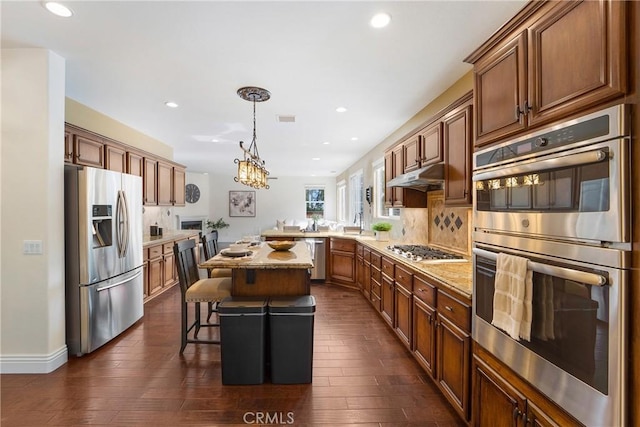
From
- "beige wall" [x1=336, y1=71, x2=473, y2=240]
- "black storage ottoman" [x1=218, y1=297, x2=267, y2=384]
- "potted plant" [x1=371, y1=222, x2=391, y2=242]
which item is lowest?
"black storage ottoman" [x1=218, y1=297, x2=267, y2=384]

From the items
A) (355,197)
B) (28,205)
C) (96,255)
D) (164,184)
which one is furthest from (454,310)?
(355,197)

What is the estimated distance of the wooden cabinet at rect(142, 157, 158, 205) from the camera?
4676 millimetres

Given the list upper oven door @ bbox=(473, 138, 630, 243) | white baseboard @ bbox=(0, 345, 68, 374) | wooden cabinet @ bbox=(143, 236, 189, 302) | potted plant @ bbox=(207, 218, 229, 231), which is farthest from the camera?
potted plant @ bbox=(207, 218, 229, 231)

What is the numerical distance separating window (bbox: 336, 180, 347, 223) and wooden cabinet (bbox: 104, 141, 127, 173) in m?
6.25

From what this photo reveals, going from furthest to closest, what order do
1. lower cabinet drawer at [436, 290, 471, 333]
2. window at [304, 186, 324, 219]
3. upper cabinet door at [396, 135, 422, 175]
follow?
window at [304, 186, 324, 219], upper cabinet door at [396, 135, 422, 175], lower cabinet drawer at [436, 290, 471, 333]

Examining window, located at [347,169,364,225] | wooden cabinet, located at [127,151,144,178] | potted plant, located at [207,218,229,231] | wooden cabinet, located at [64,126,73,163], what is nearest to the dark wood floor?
wooden cabinet, located at [64,126,73,163]

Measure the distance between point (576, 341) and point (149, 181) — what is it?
5.24 m

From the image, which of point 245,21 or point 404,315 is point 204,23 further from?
point 404,315

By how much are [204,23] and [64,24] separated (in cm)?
99

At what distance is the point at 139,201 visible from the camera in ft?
11.9

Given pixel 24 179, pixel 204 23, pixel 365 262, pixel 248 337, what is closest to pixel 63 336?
pixel 24 179

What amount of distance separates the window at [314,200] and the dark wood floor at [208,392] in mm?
8090

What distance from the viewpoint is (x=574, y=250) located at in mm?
1111

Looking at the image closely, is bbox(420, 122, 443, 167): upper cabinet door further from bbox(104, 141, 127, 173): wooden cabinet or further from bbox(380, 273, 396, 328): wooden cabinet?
bbox(104, 141, 127, 173): wooden cabinet
